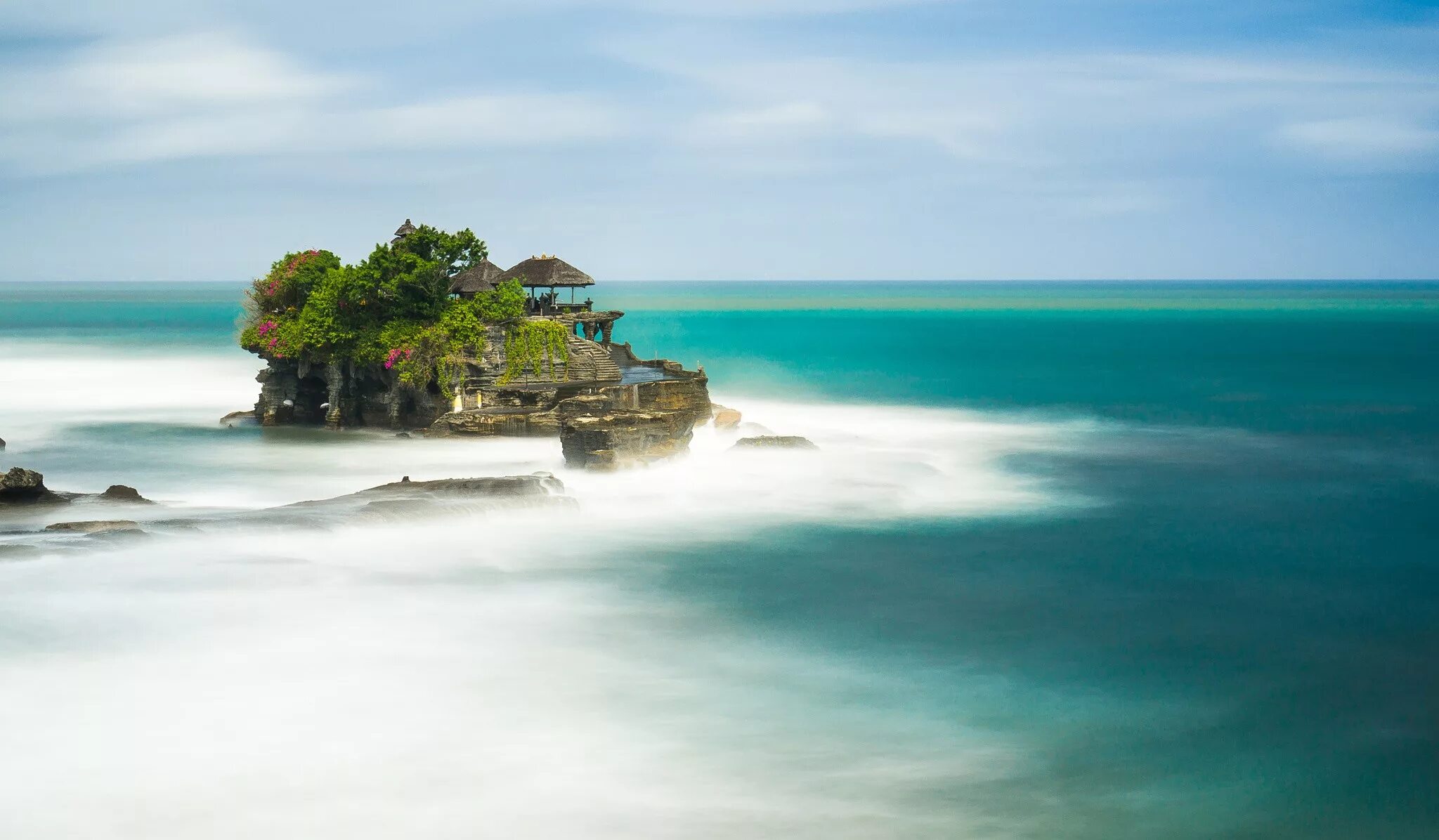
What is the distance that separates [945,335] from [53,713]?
86057 millimetres

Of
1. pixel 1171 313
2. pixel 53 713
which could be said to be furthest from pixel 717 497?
pixel 1171 313

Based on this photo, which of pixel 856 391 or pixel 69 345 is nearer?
pixel 856 391

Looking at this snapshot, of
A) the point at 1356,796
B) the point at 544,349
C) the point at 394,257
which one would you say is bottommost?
the point at 1356,796

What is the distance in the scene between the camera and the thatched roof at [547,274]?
106 ft

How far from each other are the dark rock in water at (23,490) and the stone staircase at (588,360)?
1307 cm

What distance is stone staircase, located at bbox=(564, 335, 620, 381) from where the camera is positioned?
104 feet

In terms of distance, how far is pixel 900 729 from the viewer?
13266 mm

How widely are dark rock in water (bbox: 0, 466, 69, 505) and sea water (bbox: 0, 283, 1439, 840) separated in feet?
4.48

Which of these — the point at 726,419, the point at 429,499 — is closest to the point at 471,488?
the point at 429,499

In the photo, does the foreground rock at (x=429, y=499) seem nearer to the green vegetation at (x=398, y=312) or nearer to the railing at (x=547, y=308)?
the green vegetation at (x=398, y=312)

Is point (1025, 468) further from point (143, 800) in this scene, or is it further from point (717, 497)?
point (143, 800)

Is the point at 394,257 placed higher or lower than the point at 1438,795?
higher

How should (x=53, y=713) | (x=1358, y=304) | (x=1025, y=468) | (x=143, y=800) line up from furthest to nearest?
1. (x=1358, y=304)
2. (x=1025, y=468)
3. (x=53, y=713)
4. (x=143, y=800)

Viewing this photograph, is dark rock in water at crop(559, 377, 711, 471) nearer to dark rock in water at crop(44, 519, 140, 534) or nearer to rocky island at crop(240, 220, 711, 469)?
rocky island at crop(240, 220, 711, 469)
